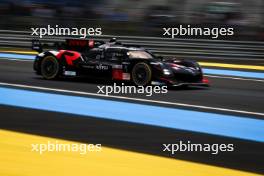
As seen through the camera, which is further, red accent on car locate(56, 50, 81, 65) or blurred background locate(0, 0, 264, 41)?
blurred background locate(0, 0, 264, 41)

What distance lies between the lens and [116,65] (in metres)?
11.2

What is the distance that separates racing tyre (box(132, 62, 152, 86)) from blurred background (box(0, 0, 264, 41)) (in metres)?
8.30

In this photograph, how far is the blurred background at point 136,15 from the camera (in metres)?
18.6

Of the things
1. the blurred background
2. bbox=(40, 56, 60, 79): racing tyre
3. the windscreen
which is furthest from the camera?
the blurred background

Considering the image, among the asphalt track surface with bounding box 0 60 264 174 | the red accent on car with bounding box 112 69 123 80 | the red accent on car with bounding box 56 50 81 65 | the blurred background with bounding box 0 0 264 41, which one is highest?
the blurred background with bounding box 0 0 264 41

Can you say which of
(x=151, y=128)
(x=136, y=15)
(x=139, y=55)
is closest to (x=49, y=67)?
(x=139, y=55)

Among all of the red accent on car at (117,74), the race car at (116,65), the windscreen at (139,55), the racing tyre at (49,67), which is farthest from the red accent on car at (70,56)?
the windscreen at (139,55)

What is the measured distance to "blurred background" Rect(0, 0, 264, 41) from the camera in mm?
18562

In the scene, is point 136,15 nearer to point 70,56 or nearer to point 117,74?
point 70,56

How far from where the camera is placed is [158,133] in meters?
7.14

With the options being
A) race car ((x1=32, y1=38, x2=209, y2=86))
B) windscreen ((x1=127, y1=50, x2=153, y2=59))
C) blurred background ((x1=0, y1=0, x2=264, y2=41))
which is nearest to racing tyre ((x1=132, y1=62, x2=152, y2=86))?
race car ((x1=32, y1=38, x2=209, y2=86))

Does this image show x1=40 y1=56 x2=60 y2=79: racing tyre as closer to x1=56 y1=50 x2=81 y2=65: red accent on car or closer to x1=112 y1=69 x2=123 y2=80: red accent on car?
x1=56 y1=50 x2=81 y2=65: red accent on car

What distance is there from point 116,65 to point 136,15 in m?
9.11

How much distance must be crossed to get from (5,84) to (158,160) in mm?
6611
